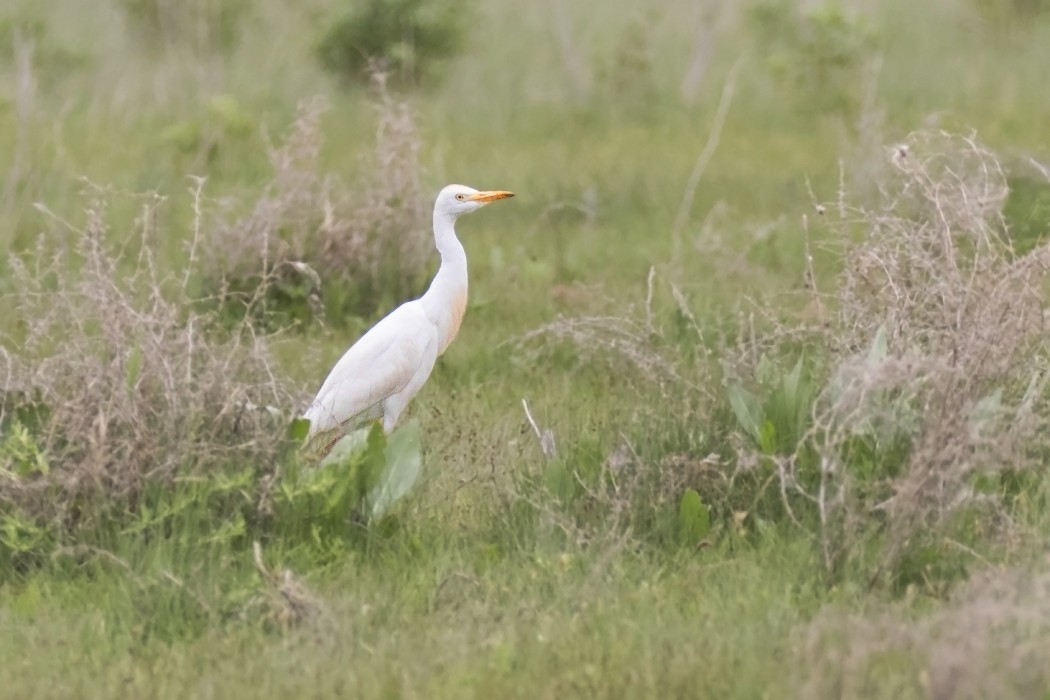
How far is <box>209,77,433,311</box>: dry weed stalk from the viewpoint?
7637mm

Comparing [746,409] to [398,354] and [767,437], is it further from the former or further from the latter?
[398,354]

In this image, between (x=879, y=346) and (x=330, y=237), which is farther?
(x=330, y=237)

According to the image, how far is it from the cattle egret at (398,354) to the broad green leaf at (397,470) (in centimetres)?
57

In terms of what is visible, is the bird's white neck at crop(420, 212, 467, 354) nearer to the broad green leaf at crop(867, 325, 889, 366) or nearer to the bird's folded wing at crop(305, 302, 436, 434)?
the bird's folded wing at crop(305, 302, 436, 434)

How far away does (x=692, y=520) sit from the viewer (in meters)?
4.66

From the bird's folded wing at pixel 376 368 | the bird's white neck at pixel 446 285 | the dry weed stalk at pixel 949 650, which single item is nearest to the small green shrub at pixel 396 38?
the bird's white neck at pixel 446 285

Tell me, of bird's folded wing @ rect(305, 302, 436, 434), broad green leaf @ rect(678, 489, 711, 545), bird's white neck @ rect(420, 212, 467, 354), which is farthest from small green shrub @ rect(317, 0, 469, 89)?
broad green leaf @ rect(678, 489, 711, 545)

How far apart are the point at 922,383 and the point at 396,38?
320 inches

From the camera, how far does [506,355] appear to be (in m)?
7.13

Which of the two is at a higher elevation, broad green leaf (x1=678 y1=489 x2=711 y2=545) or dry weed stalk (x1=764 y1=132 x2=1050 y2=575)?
dry weed stalk (x1=764 y1=132 x2=1050 y2=575)

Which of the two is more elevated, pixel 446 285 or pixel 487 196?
pixel 487 196

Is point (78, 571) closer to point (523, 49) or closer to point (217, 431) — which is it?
point (217, 431)

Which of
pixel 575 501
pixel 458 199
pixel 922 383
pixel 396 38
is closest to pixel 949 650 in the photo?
pixel 922 383

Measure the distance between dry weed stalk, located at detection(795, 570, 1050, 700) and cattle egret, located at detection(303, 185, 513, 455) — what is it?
6.95 ft
